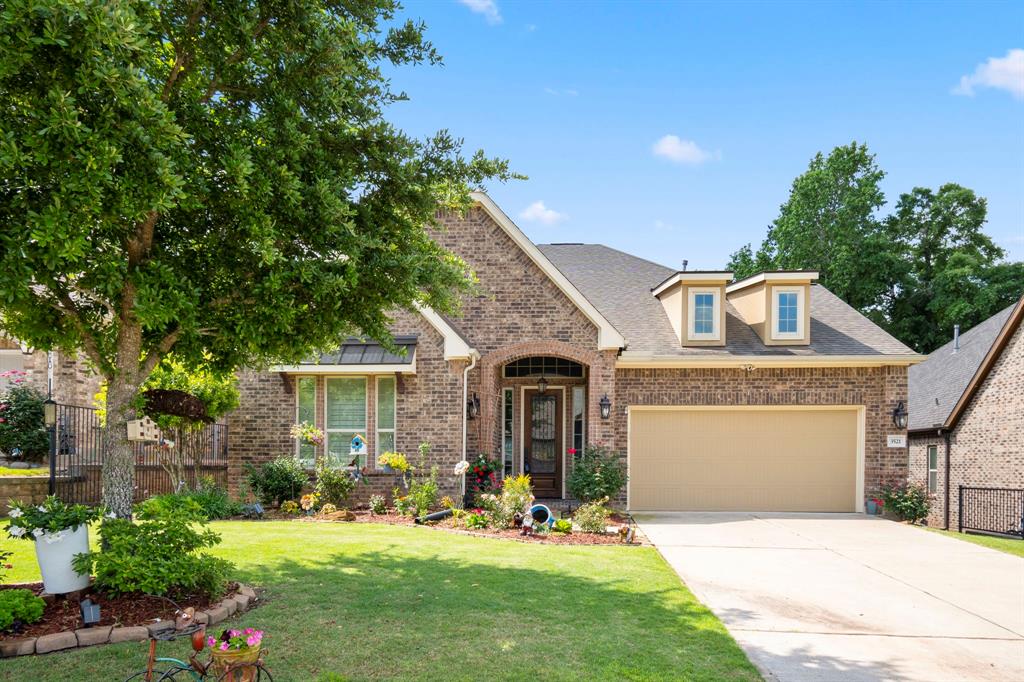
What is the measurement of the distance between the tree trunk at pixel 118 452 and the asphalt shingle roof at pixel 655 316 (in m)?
10.7

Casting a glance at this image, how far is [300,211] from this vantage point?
654 centimetres

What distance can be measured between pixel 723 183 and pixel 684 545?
1383cm

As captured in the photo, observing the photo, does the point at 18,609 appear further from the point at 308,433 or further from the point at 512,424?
the point at 512,424

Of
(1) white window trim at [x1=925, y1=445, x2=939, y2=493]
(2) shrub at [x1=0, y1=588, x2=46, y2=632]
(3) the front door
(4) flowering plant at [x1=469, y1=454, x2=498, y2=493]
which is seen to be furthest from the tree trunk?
(1) white window trim at [x1=925, y1=445, x2=939, y2=493]

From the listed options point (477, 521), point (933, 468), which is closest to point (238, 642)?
point (477, 521)

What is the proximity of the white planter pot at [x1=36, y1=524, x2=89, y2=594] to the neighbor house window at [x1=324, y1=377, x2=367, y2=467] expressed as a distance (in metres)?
8.14

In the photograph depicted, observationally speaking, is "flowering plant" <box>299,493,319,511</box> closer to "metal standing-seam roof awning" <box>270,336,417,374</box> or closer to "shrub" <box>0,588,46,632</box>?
"metal standing-seam roof awning" <box>270,336,417,374</box>

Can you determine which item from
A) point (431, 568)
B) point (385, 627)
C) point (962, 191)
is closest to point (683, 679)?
point (385, 627)

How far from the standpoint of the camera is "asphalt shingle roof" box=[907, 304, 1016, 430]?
17.3 meters

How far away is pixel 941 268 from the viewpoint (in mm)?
33406

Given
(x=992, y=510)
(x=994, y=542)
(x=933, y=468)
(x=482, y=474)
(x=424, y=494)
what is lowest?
(x=994, y=542)

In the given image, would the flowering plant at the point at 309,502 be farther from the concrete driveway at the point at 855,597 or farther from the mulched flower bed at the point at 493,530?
the concrete driveway at the point at 855,597

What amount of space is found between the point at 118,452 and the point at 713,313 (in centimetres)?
1265

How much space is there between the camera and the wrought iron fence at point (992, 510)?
1388 centimetres
